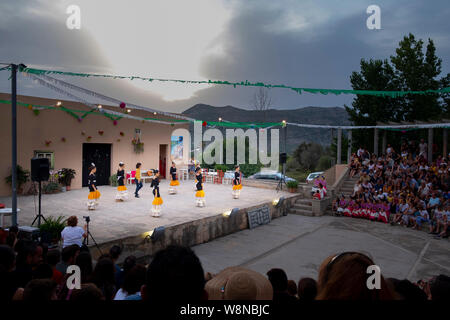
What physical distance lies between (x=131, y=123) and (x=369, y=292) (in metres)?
18.4

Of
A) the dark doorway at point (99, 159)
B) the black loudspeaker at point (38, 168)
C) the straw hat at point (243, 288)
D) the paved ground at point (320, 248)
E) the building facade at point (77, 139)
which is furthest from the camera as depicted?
the dark doorway at point (99, 159)

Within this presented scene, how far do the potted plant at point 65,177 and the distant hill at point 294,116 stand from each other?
54.1 metres

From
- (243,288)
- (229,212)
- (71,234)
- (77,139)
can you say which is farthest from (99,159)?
(243,288)

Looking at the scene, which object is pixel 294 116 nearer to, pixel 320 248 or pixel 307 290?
pixel 320 248

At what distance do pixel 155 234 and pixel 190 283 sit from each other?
25.9 feet

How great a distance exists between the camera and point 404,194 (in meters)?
13.3

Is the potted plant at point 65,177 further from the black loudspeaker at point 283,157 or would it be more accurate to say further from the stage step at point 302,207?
the stage step at point 302,207

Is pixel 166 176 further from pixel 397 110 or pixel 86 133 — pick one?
pixel 397 110

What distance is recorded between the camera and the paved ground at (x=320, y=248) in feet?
28.6

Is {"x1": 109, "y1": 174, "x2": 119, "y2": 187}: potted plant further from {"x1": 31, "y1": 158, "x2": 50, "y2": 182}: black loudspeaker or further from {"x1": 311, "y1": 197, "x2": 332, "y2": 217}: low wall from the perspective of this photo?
{"x1": 311, "y1": 197, "x2": 332, "y2": 217}: low wall

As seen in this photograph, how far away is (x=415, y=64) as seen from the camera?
22.2 m

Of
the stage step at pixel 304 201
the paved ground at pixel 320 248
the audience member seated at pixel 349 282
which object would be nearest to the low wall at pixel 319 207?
the stage step at pixel 304 201
